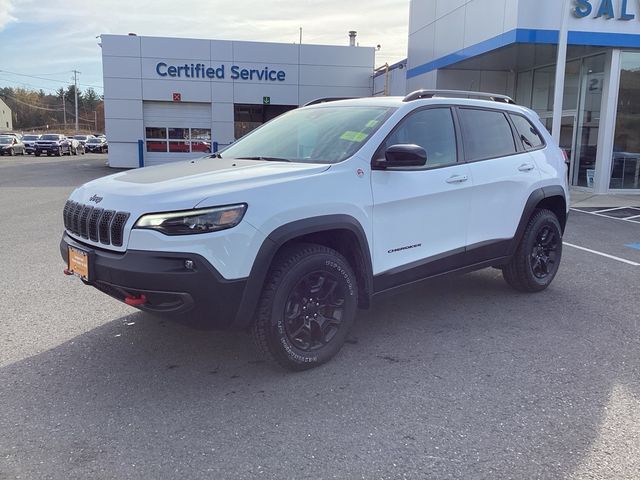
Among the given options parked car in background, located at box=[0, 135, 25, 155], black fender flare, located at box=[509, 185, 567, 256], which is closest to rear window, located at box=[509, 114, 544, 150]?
black fender flare, located at box=[509, 185, 567, 256]

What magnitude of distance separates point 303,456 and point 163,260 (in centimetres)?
129

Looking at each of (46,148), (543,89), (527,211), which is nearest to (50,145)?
(46,148)

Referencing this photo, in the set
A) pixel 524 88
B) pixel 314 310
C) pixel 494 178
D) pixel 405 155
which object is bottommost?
pixel 314 310

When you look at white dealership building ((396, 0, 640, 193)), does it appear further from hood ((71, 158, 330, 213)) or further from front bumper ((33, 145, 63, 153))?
front bumper ((33, 145, 63, 153))

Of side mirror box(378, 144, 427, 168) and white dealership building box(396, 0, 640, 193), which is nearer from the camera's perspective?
side mirror box(378, 144, 427, 168)

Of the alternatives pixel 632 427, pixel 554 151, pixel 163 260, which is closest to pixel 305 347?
pixel 163 260

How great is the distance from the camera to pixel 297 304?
11.9 ft

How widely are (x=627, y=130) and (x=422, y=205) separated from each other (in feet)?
46.5

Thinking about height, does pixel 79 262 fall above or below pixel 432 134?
below

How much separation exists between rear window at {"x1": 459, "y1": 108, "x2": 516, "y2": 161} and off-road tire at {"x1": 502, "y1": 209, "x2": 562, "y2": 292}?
2.55 ft

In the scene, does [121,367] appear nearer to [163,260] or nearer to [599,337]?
[163,260]

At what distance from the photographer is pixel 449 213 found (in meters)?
4.49

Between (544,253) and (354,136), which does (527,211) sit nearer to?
(544,253)

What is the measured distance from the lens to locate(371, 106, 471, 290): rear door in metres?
4.02
